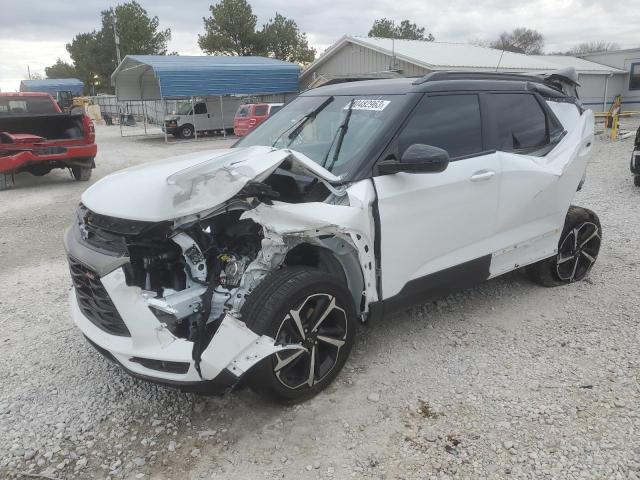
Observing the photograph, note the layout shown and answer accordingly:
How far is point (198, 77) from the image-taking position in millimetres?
23812

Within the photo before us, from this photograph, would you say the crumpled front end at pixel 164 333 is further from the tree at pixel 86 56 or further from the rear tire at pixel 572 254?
the tree at pixel 86 56

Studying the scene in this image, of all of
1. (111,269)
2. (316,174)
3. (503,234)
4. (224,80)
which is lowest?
(503,234)

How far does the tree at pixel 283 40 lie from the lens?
45.2 m

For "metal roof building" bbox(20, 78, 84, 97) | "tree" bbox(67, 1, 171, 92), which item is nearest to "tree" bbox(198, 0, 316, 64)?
"tree" bbox(67, 1, 171, 92)

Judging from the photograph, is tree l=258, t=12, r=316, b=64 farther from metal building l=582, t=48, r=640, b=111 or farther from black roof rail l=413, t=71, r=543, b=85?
black roof rail l=413, t=71, r=543, b=85

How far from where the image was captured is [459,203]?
11.1 feet

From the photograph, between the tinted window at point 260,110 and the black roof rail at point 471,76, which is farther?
the tinted window at point 260,110

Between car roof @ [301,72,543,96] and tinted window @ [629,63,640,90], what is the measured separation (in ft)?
106

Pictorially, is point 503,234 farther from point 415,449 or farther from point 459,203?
point 415,449

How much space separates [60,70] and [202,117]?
72.5 metres

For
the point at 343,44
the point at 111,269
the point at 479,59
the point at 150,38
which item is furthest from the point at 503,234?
the point at 150,38

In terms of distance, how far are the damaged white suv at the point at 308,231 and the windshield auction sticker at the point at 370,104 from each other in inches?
0.5

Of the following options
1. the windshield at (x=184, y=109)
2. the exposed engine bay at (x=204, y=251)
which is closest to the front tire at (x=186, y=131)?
the windshield at (x=184, y=109)

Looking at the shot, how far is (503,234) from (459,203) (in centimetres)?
65
